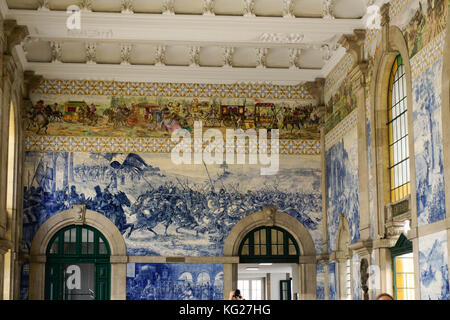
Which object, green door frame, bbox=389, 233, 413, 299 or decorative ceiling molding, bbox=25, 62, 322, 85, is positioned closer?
green door frame, bbox=389, 233, 413, 299

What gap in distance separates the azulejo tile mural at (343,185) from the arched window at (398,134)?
222 centimetres

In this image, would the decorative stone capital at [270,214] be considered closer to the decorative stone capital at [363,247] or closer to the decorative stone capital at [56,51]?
the decorative stone capital at [363,247]

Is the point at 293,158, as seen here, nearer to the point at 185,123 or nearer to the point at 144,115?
the point at 185,123

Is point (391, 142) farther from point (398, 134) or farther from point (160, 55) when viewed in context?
point (160, 55)

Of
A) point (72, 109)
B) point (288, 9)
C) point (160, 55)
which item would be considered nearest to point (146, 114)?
point (160, 55)

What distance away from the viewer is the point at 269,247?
21.9 meters

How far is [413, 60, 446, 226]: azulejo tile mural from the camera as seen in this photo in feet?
39.6

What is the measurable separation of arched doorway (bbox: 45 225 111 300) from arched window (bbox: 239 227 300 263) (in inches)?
179

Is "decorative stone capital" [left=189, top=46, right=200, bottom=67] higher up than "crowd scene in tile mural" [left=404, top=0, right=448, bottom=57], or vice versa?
"decorative stone capital" [left=189, top=46, right=200, bottom=67]

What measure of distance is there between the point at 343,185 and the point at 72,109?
30.4 feet

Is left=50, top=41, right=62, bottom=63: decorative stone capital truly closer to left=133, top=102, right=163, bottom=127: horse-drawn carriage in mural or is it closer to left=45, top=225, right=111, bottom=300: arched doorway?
left=133, top=102, right=163, bottom=127: horse-drawn carriage in mural

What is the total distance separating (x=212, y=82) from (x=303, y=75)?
10.1 ft

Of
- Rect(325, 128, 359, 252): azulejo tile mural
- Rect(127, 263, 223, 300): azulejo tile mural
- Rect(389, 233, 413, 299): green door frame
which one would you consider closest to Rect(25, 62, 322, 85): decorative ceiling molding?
Rect(325, 128, 359, 252): azulejo tile mural
